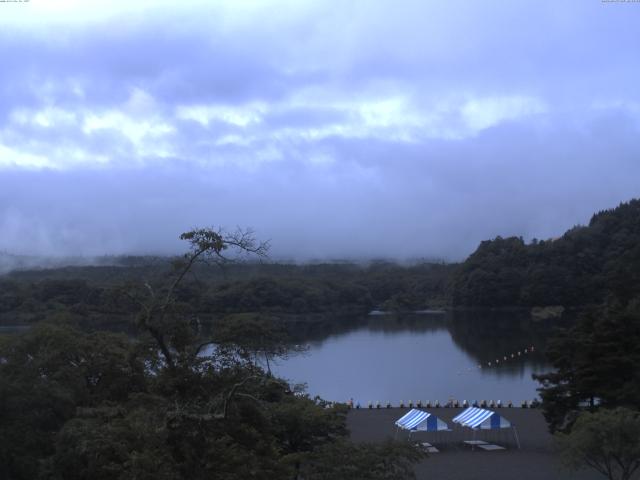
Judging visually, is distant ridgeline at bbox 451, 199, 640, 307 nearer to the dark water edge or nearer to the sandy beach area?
the dark water edge

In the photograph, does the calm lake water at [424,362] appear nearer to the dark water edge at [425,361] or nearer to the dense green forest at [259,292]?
the dark water edge at [425,361]

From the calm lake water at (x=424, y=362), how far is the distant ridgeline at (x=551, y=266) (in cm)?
627

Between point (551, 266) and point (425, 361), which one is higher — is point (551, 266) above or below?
above

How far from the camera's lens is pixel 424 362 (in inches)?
1615

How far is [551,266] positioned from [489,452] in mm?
54175

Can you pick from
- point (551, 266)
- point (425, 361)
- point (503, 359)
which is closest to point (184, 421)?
point (425, 361)

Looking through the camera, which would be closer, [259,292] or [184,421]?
[184,421]

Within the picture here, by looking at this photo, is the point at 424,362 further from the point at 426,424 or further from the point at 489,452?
the point at 489,452

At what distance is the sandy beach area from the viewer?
1583 cm

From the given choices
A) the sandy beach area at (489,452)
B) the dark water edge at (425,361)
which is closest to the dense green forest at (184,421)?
the sandy beach area at (489,452)

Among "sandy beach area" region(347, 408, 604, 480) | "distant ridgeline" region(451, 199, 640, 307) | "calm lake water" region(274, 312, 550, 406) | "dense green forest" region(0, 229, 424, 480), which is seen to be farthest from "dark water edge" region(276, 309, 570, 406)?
"dense green forest" region(0, 229, 424, 480)

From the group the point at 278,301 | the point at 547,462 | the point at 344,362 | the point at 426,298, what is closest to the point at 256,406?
the point at 547,462

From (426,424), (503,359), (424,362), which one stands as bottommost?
(424,362)

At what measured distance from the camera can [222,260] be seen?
7598mm
